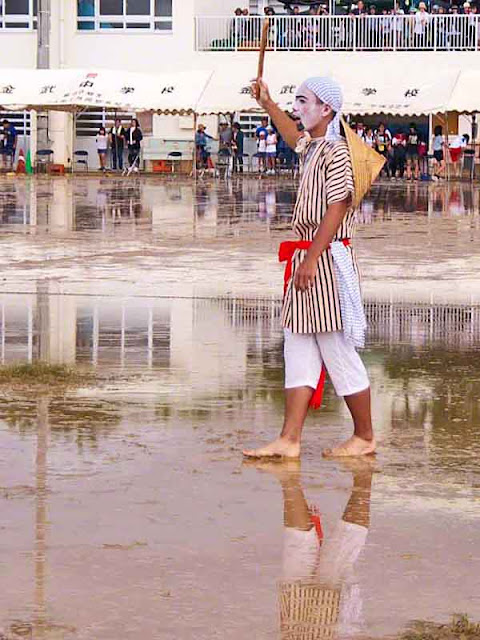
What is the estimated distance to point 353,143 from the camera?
23.7 feet

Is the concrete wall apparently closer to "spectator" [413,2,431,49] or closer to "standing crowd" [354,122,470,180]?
"standing crowd" [354,122,470,180]

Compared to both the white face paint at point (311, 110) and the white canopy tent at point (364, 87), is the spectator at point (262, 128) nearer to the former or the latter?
the white canopy tent at point (364, 87)

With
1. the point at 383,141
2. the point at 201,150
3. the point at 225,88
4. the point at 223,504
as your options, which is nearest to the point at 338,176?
the point at 223,504

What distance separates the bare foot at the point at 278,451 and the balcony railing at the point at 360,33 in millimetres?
43738

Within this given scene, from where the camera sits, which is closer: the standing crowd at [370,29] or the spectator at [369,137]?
the spectator at [369,137]

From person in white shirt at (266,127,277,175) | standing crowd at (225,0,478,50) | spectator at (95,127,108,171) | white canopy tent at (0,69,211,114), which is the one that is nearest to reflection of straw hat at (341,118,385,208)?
white canopy tent at (0,69,211,114)

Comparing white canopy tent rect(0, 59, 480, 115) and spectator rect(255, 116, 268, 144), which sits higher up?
white canopy tent rect(0, 59, 480, 115)

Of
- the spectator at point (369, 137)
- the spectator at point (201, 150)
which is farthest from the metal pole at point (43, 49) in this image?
the spectator at point (369, 137)

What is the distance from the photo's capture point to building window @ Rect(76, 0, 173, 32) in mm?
54312

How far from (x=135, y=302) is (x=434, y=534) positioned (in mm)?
8058

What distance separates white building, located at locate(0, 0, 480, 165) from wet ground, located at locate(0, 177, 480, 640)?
36.7 metres

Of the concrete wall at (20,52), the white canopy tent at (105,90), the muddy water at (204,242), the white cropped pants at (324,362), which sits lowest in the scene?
the muddy water at (204,242)

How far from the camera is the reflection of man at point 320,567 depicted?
4.80 metres

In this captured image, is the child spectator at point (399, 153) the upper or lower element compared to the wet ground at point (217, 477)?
upper
